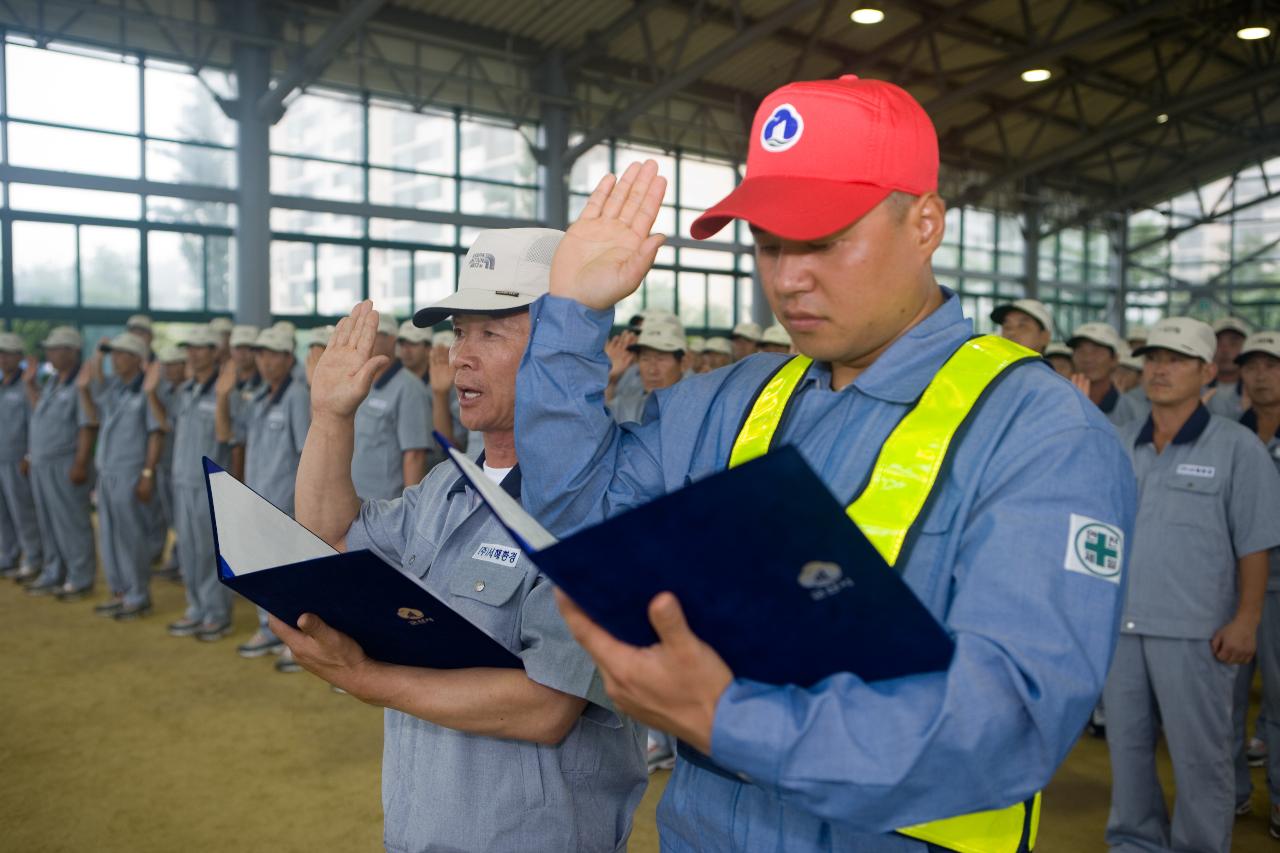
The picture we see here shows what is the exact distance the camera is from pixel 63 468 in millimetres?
6875

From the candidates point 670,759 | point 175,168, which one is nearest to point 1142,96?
point 175,168

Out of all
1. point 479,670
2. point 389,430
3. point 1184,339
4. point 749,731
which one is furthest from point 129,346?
point 749,731

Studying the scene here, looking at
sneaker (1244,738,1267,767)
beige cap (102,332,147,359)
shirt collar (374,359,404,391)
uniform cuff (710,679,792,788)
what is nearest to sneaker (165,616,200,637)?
beige cap (102,332,147,359)

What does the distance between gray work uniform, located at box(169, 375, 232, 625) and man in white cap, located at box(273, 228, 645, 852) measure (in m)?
4.62

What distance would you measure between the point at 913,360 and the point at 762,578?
397 millimetres

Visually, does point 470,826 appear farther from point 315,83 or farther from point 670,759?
point 315,83

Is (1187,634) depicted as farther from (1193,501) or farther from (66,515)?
(66,515)

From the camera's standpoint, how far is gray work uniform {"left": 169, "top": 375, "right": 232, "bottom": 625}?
232 inches

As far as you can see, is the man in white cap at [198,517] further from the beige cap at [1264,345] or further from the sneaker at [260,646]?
the beige cap at [1264,345]

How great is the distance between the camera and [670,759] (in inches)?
156

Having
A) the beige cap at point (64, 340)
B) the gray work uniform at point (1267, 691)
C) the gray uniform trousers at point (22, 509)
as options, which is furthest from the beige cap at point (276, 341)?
the gray work uniform at point (1267, 691)

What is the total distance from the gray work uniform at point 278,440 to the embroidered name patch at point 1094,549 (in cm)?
483

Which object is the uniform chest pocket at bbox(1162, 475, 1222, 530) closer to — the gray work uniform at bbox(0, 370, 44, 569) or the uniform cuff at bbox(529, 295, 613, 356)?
the uniform cuff at bbox(529, 295, 613, 356)

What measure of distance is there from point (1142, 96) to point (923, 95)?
3.86 m
